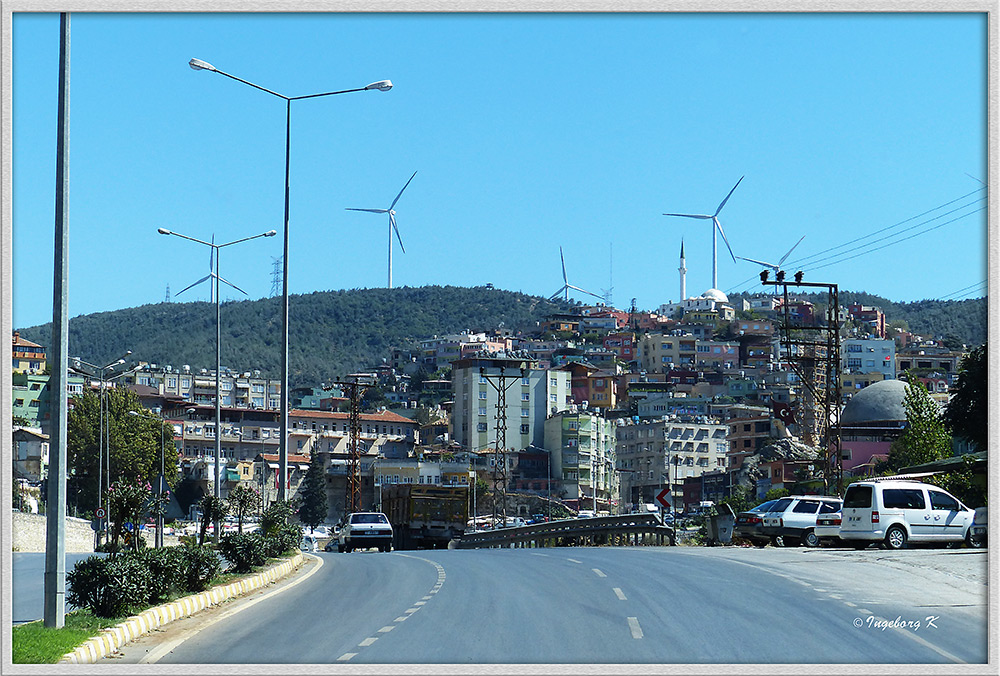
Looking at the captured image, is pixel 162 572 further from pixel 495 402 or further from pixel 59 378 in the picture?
pixel 495 402

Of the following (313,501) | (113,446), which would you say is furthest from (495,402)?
(113,446)

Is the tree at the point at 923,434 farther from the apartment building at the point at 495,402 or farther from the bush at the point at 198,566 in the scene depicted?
the apartment building at the point at 495,402

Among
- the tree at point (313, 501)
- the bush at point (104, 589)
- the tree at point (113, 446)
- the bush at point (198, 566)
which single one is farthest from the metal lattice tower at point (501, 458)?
the bush at point (104, 589)

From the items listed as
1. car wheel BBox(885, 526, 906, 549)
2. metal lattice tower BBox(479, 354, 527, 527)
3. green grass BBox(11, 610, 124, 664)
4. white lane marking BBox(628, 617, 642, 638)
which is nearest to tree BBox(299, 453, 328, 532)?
metal lattice tower BBox(479, 354, 527, 527)

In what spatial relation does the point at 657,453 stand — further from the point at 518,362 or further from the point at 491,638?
the point at 491,638
